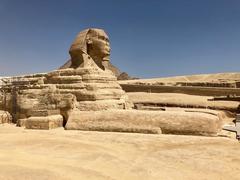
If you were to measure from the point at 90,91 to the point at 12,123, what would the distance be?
15.8 ft

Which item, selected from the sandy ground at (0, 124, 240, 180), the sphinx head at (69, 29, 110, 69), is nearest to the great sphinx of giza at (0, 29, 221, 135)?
the sphinx head at (69, 29, 110, 69)

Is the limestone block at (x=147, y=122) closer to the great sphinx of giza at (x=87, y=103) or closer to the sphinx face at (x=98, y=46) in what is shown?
the great sphinx of giza at (x=87, y=103)

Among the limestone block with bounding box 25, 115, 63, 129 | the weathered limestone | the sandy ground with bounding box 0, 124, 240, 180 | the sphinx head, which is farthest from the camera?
the sphinx head

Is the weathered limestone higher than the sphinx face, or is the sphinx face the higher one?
the sphinx face

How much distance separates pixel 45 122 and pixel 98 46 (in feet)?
13.6

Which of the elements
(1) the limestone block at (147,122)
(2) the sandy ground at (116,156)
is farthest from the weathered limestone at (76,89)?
(2) the sandy ground at (116,156)

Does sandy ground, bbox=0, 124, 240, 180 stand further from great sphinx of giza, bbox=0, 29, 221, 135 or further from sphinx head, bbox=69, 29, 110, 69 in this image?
sphinx head, bbox=69, 29, 110, 69

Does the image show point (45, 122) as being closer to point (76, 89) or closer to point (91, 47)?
point (76, 89)

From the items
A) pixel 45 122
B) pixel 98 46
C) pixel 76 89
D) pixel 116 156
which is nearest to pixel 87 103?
pixel 76 89

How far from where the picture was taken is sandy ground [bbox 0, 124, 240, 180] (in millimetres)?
5969

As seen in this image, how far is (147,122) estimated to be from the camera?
987 centimetres

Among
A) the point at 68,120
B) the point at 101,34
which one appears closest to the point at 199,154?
the point at 68,120

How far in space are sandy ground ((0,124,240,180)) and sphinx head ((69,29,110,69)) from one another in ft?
13.6

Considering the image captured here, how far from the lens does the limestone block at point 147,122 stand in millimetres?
9195
